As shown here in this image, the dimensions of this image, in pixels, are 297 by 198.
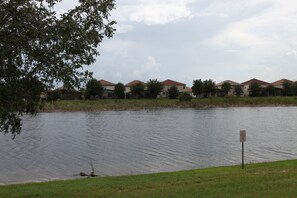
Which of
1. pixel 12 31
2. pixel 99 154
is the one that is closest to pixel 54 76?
pixel 12 31

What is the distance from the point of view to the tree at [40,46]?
25.9 feet

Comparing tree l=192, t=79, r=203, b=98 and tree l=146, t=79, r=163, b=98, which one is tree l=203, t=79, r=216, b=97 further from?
tree l=146, t=79, r=163, b=98

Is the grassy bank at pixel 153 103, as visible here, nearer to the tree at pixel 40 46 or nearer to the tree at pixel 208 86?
the tree at pixel 208 86

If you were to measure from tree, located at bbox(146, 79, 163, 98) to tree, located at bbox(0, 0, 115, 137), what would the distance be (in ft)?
413

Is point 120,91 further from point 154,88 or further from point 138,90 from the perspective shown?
point 154,88

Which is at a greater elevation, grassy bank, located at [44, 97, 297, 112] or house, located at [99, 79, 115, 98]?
house, located at [99, 79, 115, 98]

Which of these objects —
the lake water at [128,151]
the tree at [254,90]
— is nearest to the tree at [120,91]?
the tree at [254,90]

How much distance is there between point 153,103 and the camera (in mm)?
116125

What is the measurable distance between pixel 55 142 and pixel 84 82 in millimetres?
30660

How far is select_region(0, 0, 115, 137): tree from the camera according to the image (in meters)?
7.91

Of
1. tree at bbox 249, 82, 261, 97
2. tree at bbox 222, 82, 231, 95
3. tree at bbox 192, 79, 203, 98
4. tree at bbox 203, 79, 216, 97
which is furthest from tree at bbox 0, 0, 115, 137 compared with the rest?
tree at bbox 222, 82, 231, 95

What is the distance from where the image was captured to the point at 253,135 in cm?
4112

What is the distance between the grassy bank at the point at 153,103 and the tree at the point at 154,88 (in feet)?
46.9

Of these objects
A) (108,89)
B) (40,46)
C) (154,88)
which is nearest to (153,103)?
(154,88)
